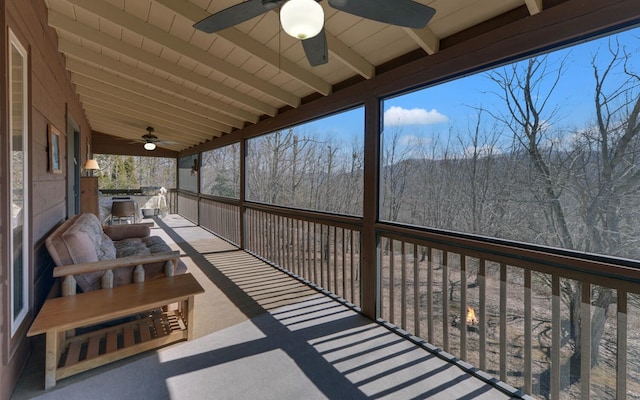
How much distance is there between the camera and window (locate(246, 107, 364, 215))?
4159 millimetres

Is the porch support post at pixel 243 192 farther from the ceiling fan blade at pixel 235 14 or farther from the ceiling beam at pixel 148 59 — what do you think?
the ceiling fan blade at pixel 235 14

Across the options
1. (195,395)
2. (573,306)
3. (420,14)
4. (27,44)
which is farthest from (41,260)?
(573,306)

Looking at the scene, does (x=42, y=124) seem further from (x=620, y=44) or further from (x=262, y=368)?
(x=620, y=44)

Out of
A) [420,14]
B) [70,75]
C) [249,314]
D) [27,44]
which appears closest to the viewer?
[420,14]

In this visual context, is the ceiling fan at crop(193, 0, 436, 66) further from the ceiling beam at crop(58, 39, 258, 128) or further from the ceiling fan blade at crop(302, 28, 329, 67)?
the ceiling beam at crop(58, 39, 258, 128)

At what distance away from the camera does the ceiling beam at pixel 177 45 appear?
2.39 m

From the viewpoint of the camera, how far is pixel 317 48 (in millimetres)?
1838

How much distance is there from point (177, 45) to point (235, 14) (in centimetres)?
158

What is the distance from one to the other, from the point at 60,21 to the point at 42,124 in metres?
0.98

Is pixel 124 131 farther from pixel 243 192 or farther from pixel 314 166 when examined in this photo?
pixel 314 166

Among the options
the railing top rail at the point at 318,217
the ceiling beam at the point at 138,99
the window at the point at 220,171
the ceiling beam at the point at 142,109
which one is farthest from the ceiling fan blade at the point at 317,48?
the window at the point at 220,171

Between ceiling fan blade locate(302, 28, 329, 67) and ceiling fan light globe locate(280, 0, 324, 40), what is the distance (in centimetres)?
38

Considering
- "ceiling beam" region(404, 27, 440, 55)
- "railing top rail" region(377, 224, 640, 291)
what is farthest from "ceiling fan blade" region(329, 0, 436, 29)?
"railing top rail" region(377, 224, 640, 291)

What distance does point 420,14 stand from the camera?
1.45 meters
